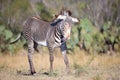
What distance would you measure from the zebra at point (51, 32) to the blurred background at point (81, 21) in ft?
20.3

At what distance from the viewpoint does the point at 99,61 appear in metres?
17.7

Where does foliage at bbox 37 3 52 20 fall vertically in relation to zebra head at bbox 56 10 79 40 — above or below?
above

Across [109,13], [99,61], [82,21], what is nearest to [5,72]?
[99,61]

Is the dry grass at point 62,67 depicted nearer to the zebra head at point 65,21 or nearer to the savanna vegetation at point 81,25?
the savanna vegetation at point 81,25

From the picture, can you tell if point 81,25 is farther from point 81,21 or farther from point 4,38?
point 4,38

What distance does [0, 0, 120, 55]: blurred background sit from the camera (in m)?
21.8

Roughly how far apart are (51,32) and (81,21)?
25.6 ft

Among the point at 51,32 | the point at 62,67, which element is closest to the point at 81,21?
the point at 62,67

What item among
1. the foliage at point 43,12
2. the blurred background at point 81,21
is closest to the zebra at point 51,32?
the blurred background at point 81,21

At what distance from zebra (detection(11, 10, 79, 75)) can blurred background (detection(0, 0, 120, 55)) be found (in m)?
6.18

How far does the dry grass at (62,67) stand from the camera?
1323 cm

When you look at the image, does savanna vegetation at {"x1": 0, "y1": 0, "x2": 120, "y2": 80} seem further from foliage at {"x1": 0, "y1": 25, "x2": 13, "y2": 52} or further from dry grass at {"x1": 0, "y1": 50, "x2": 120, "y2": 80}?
dry grass at {"x1": 0, "y1": 50, "x2": 120, "y2": 80}

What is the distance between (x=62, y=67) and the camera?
16.4 meters

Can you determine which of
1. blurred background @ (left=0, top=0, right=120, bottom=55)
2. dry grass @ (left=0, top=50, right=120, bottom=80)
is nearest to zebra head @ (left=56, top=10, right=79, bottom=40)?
dry grass @ (left=0, top=50, right=120, bottom=80)
